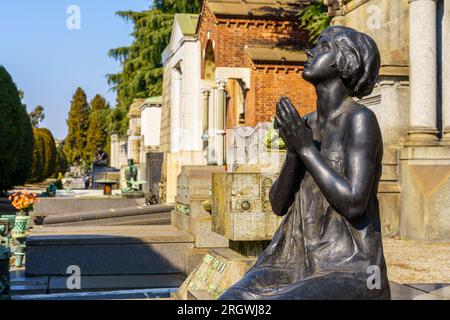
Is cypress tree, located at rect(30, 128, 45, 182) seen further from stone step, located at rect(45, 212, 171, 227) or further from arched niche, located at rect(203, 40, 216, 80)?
stone step, located at rect(45, 212, 171, 227)

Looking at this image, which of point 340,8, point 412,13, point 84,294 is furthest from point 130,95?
point 84,294

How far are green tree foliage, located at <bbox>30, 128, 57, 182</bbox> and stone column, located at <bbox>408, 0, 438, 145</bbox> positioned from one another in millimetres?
44007

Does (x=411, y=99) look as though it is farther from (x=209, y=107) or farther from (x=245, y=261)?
(x=209, y=107)

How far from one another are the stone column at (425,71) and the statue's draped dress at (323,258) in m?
8.41

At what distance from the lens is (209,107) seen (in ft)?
70.1

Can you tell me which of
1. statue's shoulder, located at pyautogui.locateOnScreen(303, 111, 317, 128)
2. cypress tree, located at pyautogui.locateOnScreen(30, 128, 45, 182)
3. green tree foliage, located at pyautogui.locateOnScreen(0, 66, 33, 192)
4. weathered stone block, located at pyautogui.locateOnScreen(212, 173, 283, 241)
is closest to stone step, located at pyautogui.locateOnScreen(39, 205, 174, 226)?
weathered stone block, located at pyautogui.locateOnScreen(212, 173, 283, 241)

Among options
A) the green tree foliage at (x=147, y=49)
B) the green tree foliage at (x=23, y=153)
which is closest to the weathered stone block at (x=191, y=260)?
the green tree foliage at (x=23, y=153)

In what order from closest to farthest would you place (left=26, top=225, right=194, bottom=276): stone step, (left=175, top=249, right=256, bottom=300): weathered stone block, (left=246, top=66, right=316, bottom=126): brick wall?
(left=175, top=249, right=256, bottom=300): weathered stone block < (left=26, top=225, right=194, bottom=276): stone step < (left=246, top=66, right=316, bottom=126): brick wall

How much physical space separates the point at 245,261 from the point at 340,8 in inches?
405

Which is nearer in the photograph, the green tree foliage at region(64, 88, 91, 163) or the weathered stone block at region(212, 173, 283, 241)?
the weathered stone block at region(212, 173, 283, 241)

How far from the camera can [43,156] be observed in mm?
60656

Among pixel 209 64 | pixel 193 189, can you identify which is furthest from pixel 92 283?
pixel 209 64

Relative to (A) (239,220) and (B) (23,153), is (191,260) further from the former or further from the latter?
(B) (23,153)

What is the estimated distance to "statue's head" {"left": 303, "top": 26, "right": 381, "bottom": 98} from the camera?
3.56 m
